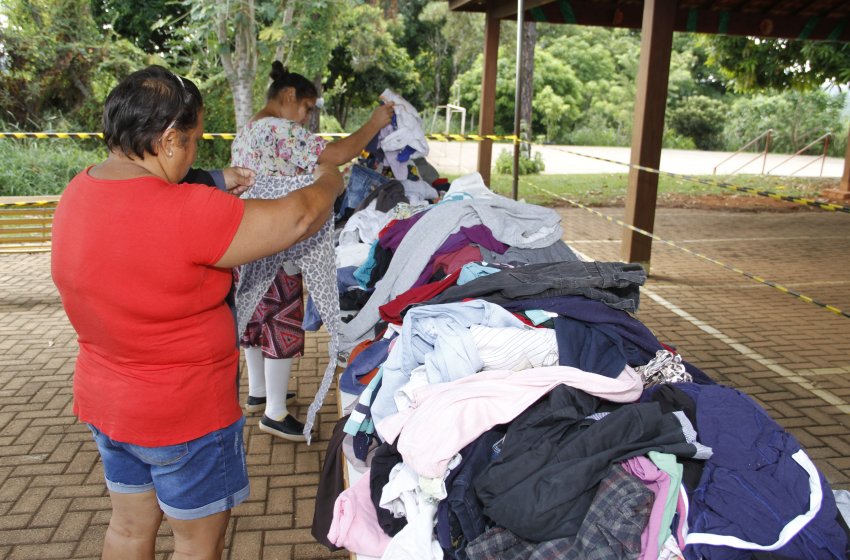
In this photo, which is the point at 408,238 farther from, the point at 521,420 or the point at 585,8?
the point at 585,8

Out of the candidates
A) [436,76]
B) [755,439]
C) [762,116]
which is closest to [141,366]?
[755,439]

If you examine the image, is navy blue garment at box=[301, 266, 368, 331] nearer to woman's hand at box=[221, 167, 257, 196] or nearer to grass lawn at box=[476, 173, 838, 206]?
woman's hand at box=[221, 167, 257, 196]

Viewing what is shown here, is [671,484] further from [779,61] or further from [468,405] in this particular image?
[779,61]

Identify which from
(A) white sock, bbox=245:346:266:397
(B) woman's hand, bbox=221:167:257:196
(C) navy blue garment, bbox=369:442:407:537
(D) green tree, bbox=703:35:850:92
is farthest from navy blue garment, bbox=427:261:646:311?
(D) green tree, bbox=703:35:850:92

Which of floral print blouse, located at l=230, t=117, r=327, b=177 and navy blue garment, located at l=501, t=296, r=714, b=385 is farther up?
floral print blouse, located at l=230, t=117, r=327, b=177

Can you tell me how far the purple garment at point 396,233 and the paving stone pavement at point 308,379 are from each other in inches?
46.5

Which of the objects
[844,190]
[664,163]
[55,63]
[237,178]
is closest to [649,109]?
[237,178]

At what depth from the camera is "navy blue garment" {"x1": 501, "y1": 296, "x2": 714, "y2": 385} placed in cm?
234

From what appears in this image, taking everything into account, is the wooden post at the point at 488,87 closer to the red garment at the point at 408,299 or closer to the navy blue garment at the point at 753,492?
the red garment at the point at 408,299

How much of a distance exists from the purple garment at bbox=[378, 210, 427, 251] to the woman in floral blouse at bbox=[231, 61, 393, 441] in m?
0.44

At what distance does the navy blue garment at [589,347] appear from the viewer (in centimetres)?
217

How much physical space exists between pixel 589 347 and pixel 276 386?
2.13 meters

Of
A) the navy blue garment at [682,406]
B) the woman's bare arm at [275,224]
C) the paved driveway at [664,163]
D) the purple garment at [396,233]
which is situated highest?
the woman's bare arm at [275,224]

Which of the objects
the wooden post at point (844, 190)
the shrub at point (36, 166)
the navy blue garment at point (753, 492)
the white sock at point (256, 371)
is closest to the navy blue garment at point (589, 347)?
the navy blue garment at point (753, 492)
